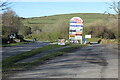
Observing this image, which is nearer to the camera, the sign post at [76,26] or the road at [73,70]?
the road at [73,70]

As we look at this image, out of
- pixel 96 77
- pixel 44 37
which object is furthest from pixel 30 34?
pixel 96 77

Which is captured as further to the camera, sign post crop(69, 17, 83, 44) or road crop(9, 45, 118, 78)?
sign post crop(69, 17, 83, 44)

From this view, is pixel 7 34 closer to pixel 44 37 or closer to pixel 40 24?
pixel 44 37

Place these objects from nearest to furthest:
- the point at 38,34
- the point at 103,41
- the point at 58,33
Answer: the point at 103,41 < the point at 58,33 < the point at 38,34

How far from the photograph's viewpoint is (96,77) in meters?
9.58

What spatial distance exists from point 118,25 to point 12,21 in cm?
2906

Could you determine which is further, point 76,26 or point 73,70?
point 76,26

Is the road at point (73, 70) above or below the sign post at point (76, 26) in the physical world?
below

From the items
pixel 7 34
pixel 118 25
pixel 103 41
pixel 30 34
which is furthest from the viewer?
pixel 30 34

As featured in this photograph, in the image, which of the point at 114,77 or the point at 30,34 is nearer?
the point at 114,77

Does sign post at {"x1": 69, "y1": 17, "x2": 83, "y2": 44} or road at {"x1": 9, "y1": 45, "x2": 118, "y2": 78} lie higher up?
sign post at {"x1": 69, "y1": 17, "x2": 83, "y2": 44}

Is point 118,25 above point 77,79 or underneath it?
above

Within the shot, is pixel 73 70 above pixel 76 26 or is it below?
below

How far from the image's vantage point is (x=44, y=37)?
8012cm
